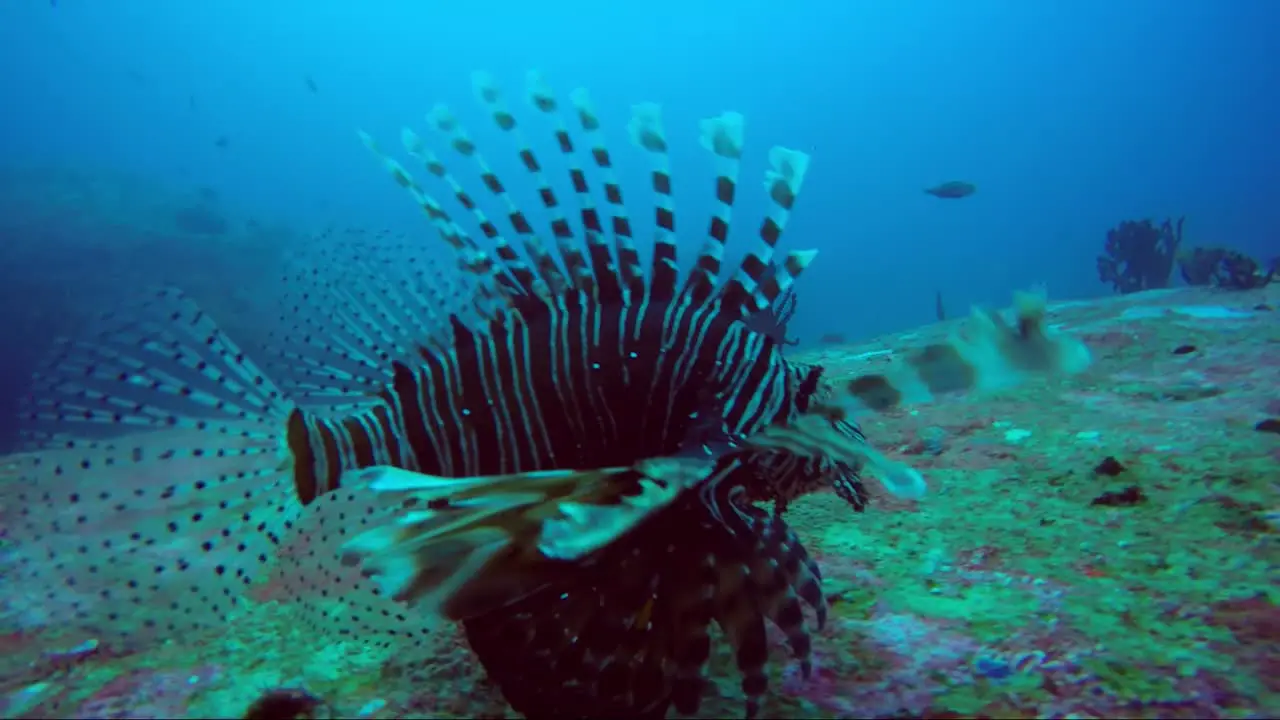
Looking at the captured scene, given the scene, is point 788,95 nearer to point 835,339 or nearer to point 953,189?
point 835,339

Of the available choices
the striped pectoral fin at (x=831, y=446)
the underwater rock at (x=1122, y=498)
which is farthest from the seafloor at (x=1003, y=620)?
the striped pectoral fin at (x=831, y=446)

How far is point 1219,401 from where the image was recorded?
4.15 metres

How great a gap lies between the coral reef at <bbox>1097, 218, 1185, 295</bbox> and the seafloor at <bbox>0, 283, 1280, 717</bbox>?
51.4 ft

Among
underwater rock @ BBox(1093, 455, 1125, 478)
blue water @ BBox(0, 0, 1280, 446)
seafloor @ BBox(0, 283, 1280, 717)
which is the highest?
blue water @ BBox(0, 0, 1280, 446)

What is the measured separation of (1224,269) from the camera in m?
10.5

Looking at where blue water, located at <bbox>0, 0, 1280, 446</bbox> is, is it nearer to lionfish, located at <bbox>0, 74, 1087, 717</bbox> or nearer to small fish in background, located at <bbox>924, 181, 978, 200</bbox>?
small fish in background, located at <bbox>924, 181, 978, 200</bbox>

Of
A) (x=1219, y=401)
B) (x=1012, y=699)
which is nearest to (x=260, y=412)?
(x=1012, y=699)

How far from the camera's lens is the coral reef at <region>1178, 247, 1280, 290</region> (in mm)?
9414

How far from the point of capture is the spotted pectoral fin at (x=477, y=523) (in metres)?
1.39

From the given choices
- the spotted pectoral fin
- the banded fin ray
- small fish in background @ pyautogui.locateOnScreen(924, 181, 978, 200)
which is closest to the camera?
A: the spotted pectoral fin

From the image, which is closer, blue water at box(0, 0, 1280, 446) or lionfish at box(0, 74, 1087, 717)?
lionfish at box(0, 74, 1087, 717)

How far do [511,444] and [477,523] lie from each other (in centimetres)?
72

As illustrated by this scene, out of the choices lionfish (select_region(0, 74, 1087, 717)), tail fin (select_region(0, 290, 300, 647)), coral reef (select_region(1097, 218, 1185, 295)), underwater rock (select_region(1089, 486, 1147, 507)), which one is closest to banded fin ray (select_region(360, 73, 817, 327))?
lionfish (select_region(0, 74, 1087, 717))

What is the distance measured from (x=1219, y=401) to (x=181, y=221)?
26.5 m
